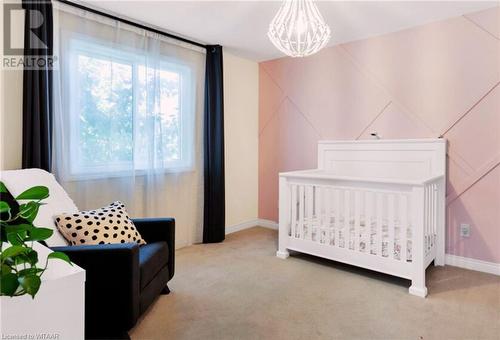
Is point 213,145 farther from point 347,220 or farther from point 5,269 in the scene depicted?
point 5,269

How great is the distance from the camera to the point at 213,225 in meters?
3.55

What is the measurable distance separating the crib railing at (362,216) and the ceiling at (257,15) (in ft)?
4.78

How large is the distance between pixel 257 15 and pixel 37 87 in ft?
5.93

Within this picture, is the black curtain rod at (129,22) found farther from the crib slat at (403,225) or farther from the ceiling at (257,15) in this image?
the crib slat at (403,225)

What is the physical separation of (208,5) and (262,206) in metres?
2.58

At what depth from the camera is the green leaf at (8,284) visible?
2.39 feet

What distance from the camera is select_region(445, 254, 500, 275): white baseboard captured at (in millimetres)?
2666

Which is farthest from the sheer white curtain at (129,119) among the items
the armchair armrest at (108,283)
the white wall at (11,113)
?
the armchair armrest at (108,283)

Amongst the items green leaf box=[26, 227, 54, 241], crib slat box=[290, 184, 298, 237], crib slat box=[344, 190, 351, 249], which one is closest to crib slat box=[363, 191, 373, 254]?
crib slat box=[344, 190, 351, 249]

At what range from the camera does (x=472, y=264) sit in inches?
109

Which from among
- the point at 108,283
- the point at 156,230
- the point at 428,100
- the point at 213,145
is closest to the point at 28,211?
the point at 108,283

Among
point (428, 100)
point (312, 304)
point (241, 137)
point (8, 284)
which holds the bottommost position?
point (312, 304)

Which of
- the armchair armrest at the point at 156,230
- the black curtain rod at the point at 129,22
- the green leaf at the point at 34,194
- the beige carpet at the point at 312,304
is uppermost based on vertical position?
the black curtain rod at the point at 129,22

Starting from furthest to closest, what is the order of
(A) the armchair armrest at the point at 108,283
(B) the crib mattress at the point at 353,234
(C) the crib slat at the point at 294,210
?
(C) the crib slat at the point at 294,210 < (B) the crib mattress at the point at 353,234 < (A) the armchair armrest at the point at 108,283
